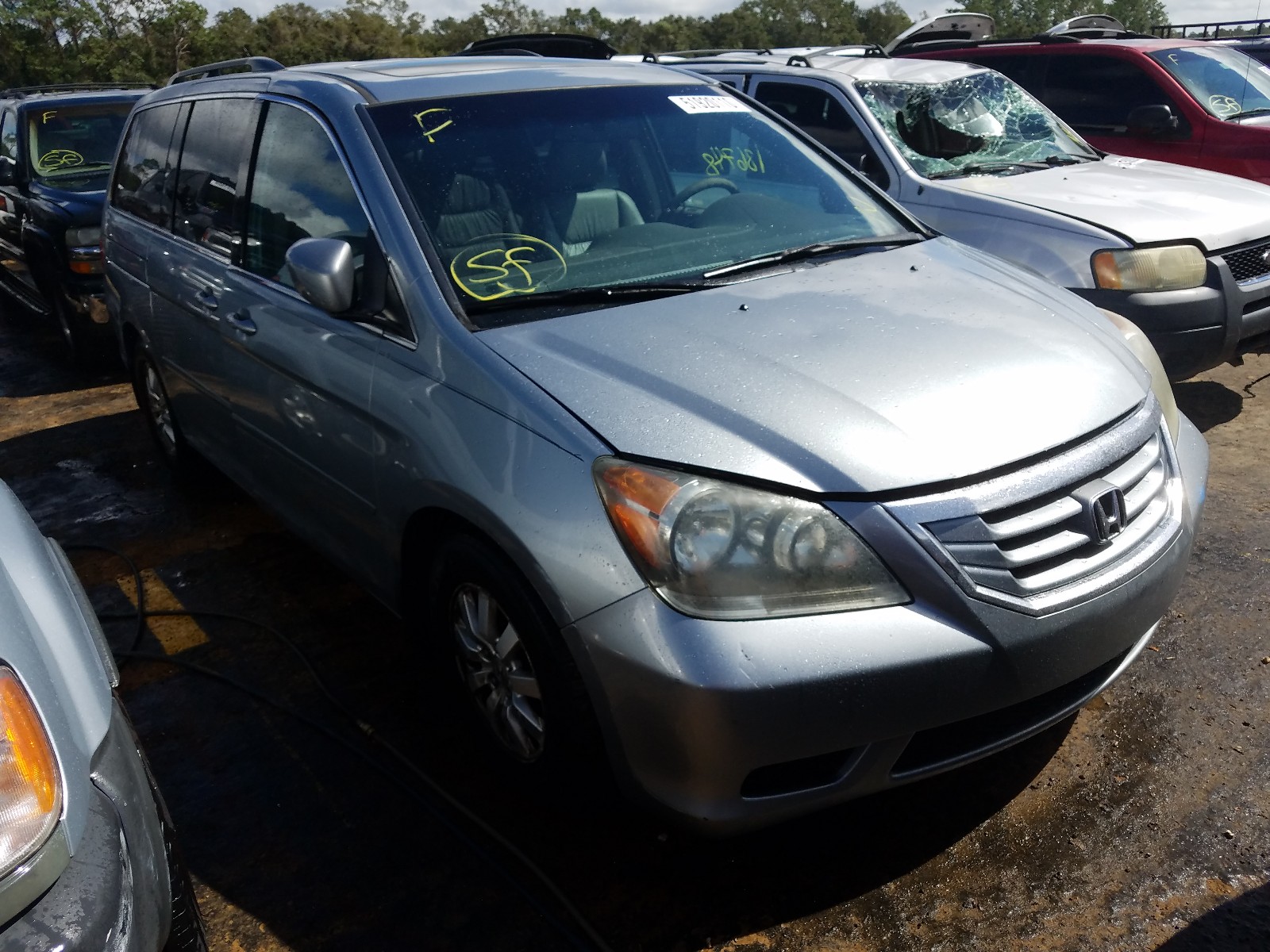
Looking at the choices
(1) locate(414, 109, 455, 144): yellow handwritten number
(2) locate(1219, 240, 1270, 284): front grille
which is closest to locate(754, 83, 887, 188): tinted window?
(2) locate(1219, 240, 1270, 284): front grille

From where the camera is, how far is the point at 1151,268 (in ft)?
15.5

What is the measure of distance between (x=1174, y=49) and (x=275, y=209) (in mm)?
6645

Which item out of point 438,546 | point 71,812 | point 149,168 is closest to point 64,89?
point 149,168

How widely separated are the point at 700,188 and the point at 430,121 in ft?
2.84

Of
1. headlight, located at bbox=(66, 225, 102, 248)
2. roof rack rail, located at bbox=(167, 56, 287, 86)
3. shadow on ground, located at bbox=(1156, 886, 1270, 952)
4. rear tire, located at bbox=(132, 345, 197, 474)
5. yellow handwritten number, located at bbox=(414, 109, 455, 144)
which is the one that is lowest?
shadow on ground, located at bbox=(1156, 886, 1270, 952)

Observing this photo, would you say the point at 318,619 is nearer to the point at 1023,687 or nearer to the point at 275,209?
the point at 275,209

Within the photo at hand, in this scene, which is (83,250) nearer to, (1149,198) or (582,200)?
(582,200)

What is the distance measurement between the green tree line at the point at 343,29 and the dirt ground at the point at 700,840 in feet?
81.5

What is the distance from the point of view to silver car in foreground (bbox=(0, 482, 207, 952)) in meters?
1.43

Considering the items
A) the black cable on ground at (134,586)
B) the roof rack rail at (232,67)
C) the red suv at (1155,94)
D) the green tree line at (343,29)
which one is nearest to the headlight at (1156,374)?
the roof rack rail at (232,67)

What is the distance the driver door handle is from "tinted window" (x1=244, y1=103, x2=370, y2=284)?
15 cm

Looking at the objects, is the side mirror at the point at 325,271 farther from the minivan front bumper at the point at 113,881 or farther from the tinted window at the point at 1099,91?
the tinted window at the point at 1099,91

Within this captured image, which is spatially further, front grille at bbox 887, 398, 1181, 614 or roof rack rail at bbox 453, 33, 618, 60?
roof rack rail at bbox 453, 33, 618, 60

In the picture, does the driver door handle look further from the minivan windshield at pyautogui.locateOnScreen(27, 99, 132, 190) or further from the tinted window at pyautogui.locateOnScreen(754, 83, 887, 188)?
the minivan windshield at pyautogui.locateOnScreen(27, 99, 132, 190)
